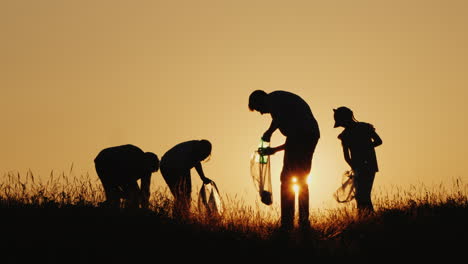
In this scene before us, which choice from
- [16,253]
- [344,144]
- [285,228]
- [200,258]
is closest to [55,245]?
[16,253]

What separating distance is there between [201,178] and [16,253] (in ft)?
14.1

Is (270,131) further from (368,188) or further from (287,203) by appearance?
(368,188)

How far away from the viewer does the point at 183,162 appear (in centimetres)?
1117

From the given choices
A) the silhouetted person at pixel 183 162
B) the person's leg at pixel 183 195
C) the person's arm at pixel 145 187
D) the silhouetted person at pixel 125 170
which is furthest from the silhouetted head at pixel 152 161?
the person's leg at pixel 183 195

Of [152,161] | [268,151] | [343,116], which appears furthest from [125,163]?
[343,116]

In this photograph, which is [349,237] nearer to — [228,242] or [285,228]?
[285,228]

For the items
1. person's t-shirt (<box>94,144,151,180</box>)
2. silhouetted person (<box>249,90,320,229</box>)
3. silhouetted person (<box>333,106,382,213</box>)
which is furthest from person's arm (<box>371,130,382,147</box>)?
person's t-shirt (<box>94,144,151,180</box>)

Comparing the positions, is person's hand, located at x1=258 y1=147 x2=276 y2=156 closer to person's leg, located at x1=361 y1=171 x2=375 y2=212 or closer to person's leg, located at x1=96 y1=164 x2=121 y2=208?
person's leg, located at x1=361 y1=171 x2=375 y2=212

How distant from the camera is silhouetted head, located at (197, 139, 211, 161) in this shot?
11.2 m

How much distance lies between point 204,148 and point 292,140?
209 cm

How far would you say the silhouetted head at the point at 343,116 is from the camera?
10852 mm

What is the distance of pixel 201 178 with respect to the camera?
1155cm

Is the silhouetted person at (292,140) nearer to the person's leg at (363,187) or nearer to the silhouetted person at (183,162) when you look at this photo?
the person's leg at (363,187)

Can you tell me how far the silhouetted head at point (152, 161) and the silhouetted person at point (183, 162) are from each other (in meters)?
0.29
